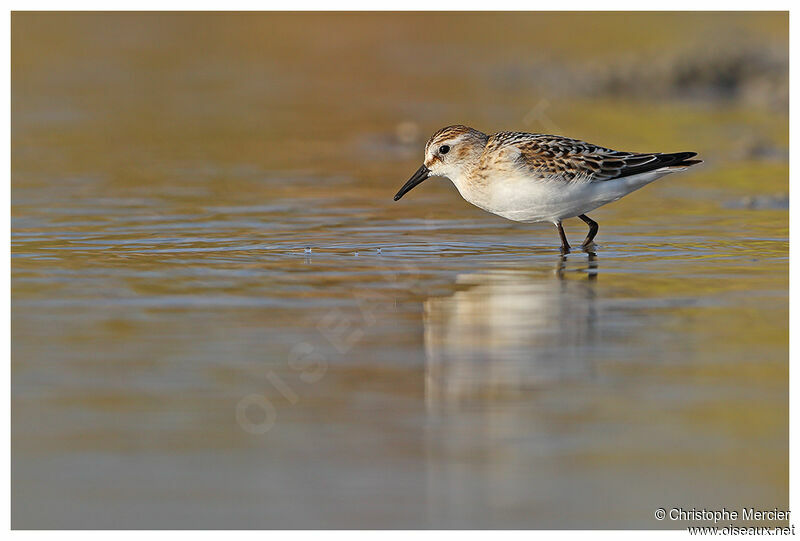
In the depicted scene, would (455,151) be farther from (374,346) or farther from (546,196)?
(374,346)

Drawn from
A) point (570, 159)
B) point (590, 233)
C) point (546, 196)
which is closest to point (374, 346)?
point (546, 196)

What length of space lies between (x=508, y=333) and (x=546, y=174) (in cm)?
338

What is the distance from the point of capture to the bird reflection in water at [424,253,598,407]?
694cm

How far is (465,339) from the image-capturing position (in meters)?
7.96

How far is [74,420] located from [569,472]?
2.27m

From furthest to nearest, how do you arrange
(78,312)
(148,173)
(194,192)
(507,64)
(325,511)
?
(507,64)
(148,173)
(194,192)
(78,312)
(325,511)

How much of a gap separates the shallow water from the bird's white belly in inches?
14.1

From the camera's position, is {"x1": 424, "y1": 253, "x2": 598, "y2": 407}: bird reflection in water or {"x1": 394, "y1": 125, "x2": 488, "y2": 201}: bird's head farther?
{"x1": 394, "y1": 125, "x2": 488, "y2": 201}: bird's head

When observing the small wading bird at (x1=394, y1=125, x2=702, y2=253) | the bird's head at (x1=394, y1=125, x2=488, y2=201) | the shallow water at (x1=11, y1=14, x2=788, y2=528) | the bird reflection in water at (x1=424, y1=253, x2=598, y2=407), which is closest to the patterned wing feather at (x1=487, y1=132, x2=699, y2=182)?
the small wading bird at (x1=394, y1=125, x2=702, y2=253)

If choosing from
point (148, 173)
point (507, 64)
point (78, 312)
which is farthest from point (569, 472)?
point (507, 64)

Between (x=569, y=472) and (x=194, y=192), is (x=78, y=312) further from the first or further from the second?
(x=194, y=192)

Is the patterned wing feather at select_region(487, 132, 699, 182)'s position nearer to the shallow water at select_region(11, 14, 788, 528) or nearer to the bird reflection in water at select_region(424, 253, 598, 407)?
the shallow water at select_region(11, 14, 788, 528)

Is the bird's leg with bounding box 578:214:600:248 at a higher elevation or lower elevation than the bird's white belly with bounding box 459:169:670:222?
lower

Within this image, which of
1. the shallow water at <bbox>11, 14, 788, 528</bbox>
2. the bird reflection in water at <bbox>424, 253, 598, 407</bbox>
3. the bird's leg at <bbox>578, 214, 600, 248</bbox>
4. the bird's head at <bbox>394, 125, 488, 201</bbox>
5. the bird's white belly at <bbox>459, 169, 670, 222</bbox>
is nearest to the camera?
the shallow water at <bbox>11, 14, 788, 528</bbox>
